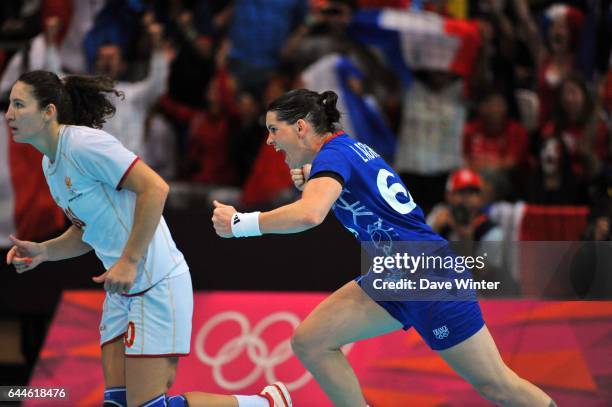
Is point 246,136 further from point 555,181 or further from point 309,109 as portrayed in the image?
point 309,109

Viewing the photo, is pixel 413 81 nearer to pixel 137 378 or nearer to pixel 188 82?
pixel 188 82

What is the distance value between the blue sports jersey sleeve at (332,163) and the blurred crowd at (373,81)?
2.91 meters

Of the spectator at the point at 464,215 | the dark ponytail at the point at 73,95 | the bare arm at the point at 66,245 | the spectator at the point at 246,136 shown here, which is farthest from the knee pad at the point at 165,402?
the spectator at the point at 246,136

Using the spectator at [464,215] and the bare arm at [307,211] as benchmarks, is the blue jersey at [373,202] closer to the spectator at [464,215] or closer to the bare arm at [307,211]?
the bare arm at [307,211]

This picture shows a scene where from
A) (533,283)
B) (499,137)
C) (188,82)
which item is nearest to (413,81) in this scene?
(499,137)

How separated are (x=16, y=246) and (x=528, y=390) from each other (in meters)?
2.37

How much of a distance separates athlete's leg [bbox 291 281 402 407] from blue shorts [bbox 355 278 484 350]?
0.59 ft

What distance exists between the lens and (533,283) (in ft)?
16.9

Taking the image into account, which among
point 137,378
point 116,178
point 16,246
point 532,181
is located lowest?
point 532,181

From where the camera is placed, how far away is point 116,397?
13.0 ft


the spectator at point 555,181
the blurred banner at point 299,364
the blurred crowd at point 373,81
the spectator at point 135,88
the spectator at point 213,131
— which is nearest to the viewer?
the blurred banner at point 299,364

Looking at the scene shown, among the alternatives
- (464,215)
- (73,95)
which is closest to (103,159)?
(73,95)

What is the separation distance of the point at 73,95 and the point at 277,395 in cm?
163

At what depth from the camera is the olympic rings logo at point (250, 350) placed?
6.02 m
